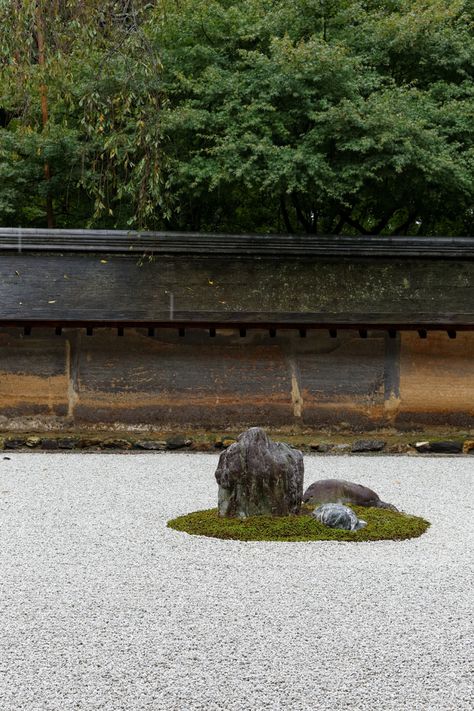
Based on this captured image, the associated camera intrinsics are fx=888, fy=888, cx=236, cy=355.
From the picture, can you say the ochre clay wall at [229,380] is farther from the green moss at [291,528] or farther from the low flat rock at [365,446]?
the green moss at [291,528]

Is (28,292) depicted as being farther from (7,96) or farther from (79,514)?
(79,514)

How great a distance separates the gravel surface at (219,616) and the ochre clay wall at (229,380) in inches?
168

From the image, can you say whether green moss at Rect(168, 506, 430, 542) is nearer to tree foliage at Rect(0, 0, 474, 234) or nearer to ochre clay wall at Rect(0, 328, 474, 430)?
tree foliage at Rect(0, 0, 474, 234)

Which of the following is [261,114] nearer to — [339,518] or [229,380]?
[229,380]

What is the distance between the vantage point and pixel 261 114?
12.1 metres

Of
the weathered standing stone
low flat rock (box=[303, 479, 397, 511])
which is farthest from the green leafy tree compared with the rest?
the weathered standing stone

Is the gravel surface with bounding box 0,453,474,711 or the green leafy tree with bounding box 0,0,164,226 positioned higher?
the green leafy tree with bounding box 0,0,164,226

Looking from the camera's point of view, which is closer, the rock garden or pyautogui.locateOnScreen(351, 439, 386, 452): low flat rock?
the rock garden

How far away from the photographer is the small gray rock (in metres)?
6.88

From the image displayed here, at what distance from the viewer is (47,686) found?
3.70m

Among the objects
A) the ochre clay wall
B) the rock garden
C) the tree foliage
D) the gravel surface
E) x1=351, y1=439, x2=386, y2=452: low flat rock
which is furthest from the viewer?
the ochre clay wall

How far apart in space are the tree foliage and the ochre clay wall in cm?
185

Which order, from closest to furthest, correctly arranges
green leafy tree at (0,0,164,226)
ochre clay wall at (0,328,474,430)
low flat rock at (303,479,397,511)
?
1. low flat rock at (303,479,397,511)
2. green leafy tree at (0,0,164,226)
3. ochre clay wall at (0,328,474,430)

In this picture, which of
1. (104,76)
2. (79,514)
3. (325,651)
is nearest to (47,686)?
(325,651)
